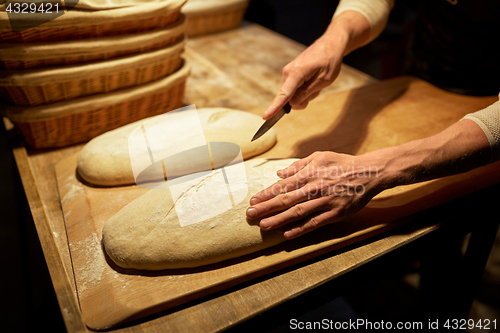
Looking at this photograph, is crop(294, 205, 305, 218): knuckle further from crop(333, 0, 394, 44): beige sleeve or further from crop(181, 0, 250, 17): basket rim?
crop(181, 0, 250, 17): basket rim

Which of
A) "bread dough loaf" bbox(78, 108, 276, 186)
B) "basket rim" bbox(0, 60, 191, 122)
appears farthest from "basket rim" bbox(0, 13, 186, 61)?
"bread dough loaf" bbox(78, 108, 276, 186)

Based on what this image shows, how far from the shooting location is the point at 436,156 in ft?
3.80

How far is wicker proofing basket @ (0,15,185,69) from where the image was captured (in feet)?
4.52

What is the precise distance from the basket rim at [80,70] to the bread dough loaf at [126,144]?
0.29 m

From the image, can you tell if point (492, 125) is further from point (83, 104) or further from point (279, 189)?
point (83, 104)

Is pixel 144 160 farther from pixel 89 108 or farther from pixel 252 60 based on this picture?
pixel 252 60

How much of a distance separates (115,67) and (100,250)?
88 cm

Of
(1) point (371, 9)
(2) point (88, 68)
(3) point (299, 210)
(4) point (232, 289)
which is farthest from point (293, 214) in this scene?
(1) point (371, 9)

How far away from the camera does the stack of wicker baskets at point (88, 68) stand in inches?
55.6

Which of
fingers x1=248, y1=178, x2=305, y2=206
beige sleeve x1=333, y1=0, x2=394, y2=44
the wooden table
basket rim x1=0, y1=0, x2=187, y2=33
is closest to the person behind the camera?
the wooden table

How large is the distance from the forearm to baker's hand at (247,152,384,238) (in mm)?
49

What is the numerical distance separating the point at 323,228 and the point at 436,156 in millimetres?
460

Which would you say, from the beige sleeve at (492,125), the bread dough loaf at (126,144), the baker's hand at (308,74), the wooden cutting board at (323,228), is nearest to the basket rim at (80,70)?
the bread dough loaf at (126,144)

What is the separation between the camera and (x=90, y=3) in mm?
1423
